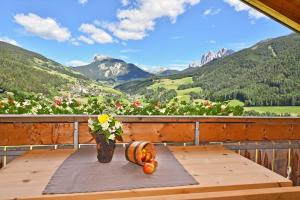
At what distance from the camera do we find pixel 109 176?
1.55m

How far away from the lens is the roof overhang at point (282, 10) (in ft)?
8.96

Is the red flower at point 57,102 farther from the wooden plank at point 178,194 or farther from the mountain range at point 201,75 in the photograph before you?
the wooden plank at point 178,194

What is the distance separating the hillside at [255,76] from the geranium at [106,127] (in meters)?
1.89

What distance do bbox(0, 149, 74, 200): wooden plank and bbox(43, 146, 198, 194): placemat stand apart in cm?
5

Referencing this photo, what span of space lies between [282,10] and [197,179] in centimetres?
204

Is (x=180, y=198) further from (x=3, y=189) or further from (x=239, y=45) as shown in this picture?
(x=239, y=45)

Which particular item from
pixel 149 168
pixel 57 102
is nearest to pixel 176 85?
pixel 57 102

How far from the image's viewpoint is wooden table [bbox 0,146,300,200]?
1.16 metres

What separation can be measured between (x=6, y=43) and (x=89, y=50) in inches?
36.8

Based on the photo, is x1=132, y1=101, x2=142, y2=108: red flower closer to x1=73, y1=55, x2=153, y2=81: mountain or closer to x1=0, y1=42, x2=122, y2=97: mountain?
x1=0, y1=42, x2=122, y2=97: mountain

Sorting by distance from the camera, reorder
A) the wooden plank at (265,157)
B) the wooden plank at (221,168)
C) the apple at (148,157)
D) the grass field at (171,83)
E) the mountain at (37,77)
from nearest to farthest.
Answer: the wooden plank at (221,168), the apple at (148,157), the wooden plank at (265,157), the mountain at (37,77), the grass field at (171,83)

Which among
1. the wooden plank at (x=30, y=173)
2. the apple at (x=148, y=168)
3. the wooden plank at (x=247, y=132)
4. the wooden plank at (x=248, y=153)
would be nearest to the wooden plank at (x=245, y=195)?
the apple at (x=148, y=168)

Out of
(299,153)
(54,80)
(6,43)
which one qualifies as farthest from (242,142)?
(6,43)

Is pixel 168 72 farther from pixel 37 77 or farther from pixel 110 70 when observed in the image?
pixel 37 77
